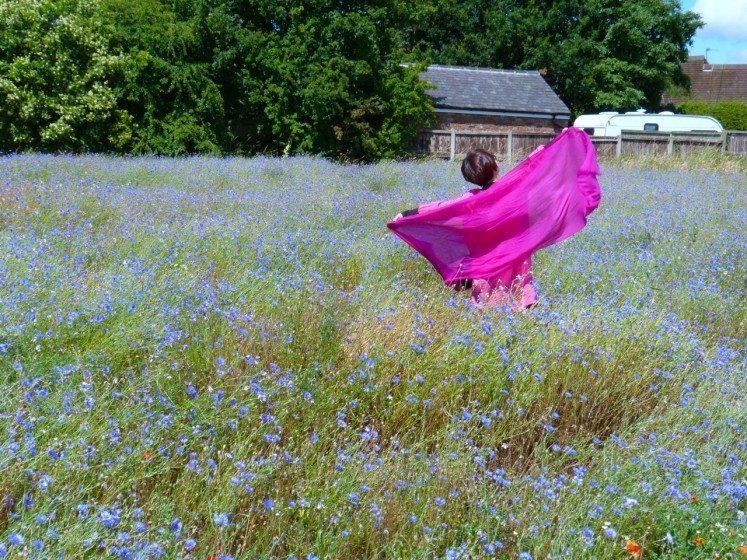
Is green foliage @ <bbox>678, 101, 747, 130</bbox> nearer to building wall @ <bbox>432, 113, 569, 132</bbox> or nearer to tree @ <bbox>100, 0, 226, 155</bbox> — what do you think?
building wall @ <bbox>432, 113, 569, 132</bbox>

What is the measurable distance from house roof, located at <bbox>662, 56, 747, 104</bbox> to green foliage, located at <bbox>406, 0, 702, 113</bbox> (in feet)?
56.2

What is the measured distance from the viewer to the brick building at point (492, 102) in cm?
2692

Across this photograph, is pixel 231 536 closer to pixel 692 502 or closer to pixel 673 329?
pixel 692 502

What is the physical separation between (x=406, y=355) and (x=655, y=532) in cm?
143

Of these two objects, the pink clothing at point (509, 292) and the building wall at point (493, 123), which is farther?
the building wall at point (493, 123)

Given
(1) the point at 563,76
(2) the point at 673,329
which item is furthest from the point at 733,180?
(1) the point at 563,76

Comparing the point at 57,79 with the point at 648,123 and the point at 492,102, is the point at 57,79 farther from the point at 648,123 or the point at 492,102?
the point at 648,123

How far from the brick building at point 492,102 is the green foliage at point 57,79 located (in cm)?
1169

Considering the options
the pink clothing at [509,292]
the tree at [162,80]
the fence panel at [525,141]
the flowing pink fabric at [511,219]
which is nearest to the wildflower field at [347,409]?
the pink clothing at [509,292]

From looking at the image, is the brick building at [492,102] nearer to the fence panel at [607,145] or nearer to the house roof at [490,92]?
the house roof at [490,92]

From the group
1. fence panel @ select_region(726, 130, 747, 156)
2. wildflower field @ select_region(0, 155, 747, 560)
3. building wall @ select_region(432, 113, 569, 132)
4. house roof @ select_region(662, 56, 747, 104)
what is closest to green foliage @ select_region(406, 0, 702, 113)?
building wall @ select_region(432, 113, 569, 132)

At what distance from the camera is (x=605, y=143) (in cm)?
2225

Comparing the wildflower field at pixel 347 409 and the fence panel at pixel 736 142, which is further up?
the fence panel at pixel 736 142

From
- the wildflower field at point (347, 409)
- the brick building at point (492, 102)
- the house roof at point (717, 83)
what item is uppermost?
the house roof at point (717, 83)
